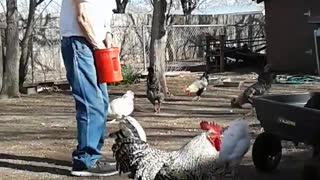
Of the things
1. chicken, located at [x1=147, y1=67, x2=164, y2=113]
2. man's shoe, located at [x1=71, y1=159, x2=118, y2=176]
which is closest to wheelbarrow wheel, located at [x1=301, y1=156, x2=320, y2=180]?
man's shoe, located at [x1=71, y1=159, x2=118, y2=176]

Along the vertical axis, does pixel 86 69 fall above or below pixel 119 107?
above

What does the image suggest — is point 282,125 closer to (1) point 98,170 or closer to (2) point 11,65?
(1) point 98,170

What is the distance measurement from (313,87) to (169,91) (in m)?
3.85

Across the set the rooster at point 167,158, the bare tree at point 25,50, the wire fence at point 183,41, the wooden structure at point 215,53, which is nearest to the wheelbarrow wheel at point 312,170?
the rooster at point 167,158

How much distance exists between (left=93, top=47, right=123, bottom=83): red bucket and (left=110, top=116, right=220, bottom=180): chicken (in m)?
1.09

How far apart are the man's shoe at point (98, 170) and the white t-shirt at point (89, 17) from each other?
1367mm

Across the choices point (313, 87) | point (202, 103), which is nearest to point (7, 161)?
point (202, 103)

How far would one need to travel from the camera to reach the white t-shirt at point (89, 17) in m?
6.55

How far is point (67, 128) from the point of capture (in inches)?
419

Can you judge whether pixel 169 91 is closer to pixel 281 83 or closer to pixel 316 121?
pixel 281 83

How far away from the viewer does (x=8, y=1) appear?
18094mm

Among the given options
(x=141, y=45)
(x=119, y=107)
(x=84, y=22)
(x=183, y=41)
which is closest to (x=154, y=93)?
(x=119, y=107)

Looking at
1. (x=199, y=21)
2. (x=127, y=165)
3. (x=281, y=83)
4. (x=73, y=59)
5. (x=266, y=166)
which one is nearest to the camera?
(x=127, y=165)

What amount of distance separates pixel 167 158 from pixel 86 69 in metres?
1.59
